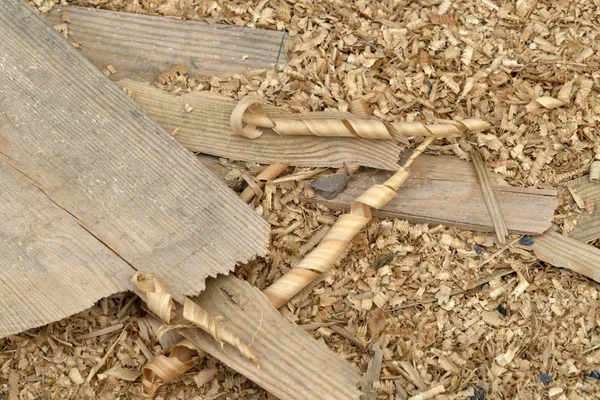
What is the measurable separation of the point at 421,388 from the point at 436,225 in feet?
1.39

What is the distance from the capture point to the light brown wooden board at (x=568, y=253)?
177cm

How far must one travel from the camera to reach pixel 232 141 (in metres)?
1.90

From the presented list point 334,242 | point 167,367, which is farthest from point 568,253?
point 167,367

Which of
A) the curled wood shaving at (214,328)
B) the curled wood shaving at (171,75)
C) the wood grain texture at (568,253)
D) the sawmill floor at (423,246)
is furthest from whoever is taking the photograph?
the curled wood shaving at (171,75)

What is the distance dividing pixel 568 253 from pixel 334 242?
0.61 metres

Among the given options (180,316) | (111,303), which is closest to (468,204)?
(180,316)

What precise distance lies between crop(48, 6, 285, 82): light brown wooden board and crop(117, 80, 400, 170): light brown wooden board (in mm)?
104

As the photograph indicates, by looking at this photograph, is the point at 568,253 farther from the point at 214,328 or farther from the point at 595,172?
the point at 214,328

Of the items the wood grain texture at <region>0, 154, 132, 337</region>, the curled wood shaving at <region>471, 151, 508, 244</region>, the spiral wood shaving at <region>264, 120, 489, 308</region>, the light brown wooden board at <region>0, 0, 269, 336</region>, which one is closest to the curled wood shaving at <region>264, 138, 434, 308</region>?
the spiral wood shaving at <region>264, 120, 489, 308</region>

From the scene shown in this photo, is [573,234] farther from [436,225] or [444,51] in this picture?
[444,51]

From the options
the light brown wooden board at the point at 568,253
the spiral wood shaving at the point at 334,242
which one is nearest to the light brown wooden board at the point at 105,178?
the spiral wood shaving at the point at 334,242

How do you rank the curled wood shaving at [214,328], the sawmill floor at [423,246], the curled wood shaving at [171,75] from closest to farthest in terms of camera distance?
1. the curled wood shaving at [214,328]
2. the sawmill floor at [423,246]
3. the curled wood shaving at [171,75]

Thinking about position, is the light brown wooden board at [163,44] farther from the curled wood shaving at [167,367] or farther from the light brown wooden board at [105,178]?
the curled wood shaving at [167,367]

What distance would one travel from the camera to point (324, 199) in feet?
5.98
